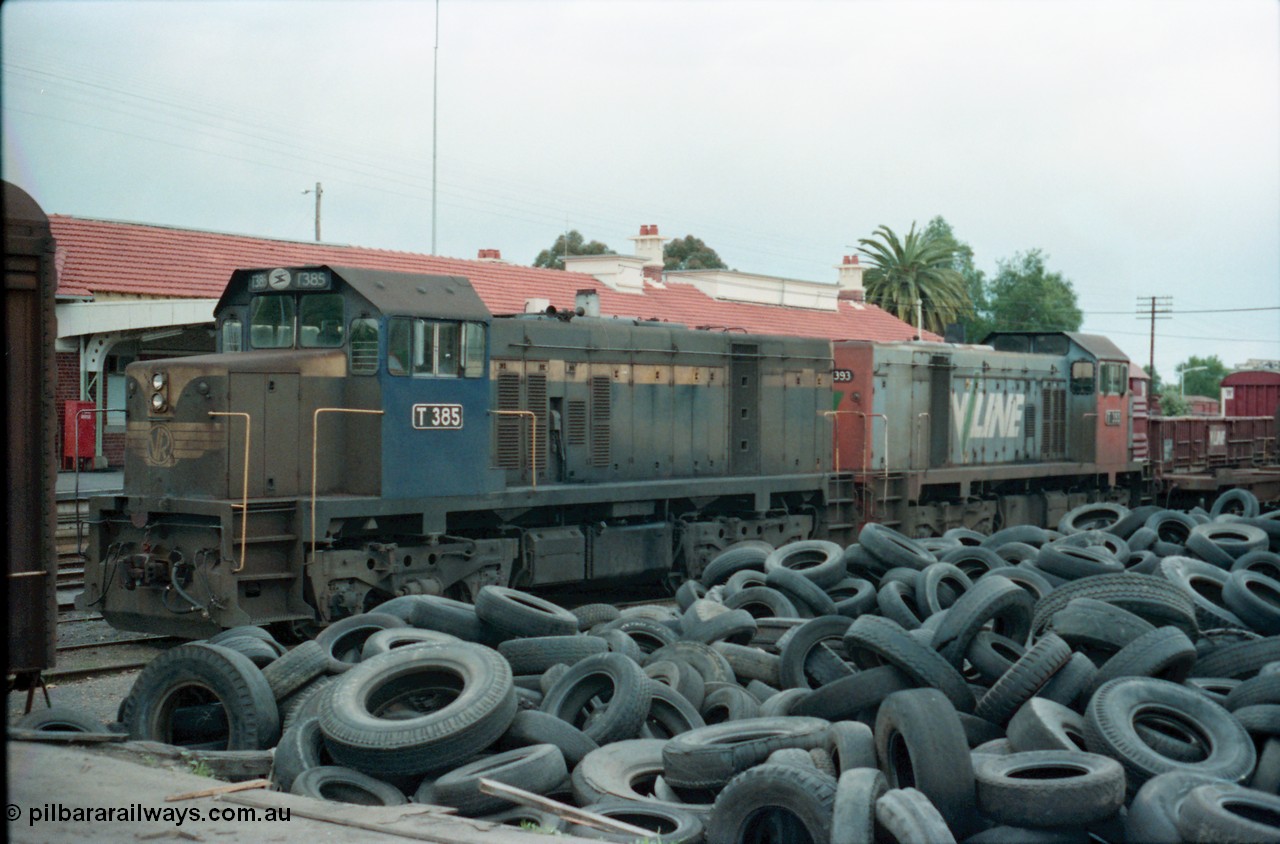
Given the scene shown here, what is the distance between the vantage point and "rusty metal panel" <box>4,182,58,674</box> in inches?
273

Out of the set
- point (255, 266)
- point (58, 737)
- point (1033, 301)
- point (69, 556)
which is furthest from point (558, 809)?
point (1033, 301)

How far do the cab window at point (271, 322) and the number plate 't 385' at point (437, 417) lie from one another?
4.89 ft

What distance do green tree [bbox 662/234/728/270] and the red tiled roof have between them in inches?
1242

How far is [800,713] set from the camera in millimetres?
7430

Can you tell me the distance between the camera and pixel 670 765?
667 cm

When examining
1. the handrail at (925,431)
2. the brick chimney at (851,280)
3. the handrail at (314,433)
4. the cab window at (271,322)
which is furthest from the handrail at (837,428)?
the brick chimney at (851,280)

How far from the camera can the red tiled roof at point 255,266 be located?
2288cm

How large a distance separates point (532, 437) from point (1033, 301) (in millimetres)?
89154

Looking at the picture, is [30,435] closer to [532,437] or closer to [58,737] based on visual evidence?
[58,737]

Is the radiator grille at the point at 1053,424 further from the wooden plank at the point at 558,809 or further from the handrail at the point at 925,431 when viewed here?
the wooden plank at the point at 558,809

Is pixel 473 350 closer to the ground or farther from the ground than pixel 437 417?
farther from the ground

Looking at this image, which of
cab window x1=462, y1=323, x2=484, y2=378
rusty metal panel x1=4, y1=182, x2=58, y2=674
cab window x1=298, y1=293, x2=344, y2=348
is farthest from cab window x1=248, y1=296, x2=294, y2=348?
rusty metal panel x1=4, y1=182, x2=58, y2=674

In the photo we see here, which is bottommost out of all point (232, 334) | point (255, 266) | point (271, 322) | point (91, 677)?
point (91, 677)

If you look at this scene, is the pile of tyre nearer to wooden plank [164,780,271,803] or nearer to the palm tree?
wooden plank [164,780,271,803]
